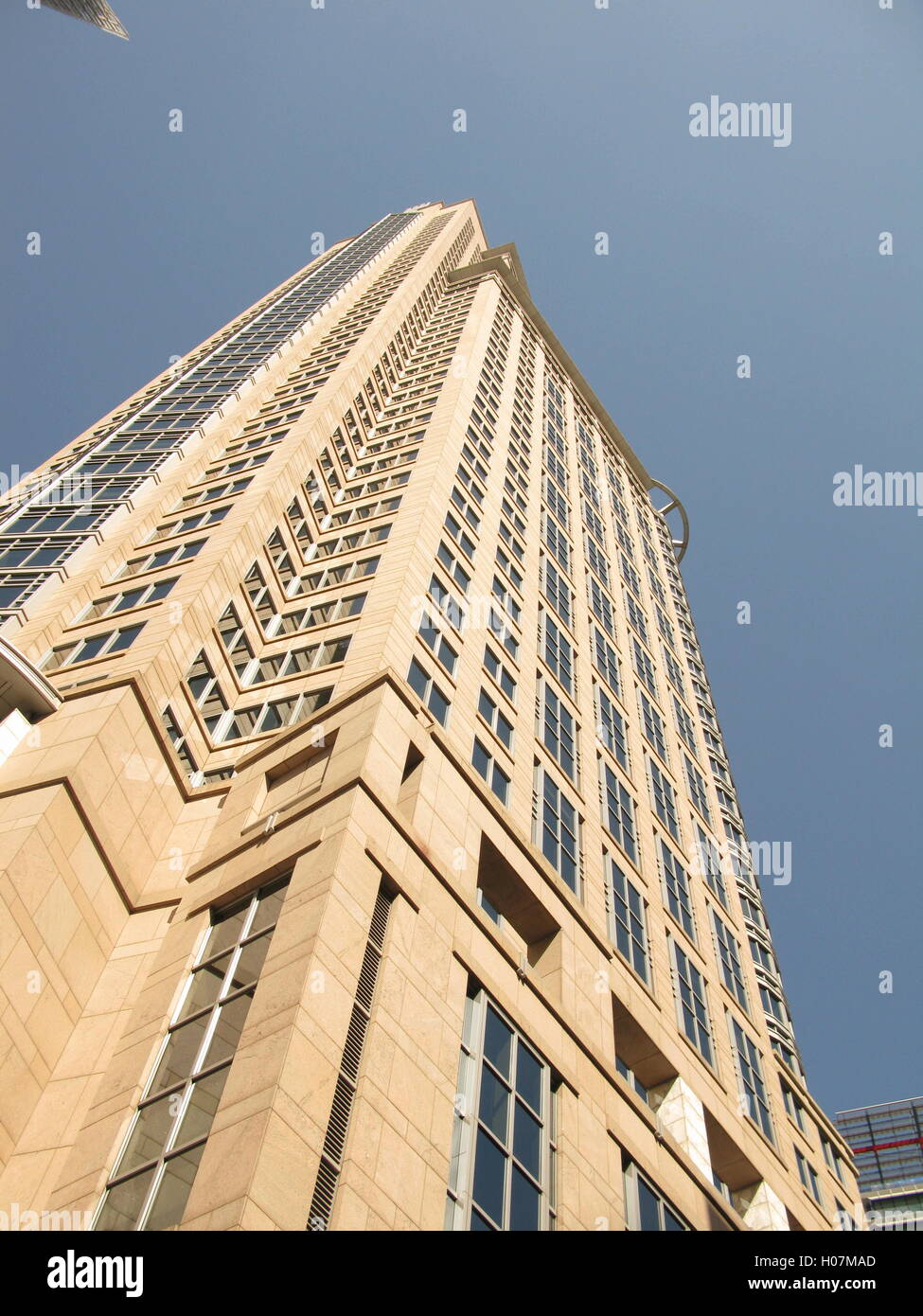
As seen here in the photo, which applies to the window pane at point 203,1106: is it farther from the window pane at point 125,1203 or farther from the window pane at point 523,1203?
the window pane at point 523,1203

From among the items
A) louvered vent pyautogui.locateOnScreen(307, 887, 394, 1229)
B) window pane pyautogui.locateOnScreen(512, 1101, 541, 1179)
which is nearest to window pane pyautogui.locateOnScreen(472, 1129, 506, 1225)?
window pane pyautogui.locateOnScreen(512, 1101, 541, 1179)

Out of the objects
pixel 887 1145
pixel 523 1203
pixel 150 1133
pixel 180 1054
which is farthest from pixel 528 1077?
pixel 887 1145

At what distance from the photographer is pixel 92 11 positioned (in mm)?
41344

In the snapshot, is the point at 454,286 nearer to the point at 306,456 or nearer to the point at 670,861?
the point at 306,456

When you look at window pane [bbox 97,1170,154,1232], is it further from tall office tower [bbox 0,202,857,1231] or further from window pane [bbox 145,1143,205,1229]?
window pane [bbox 145,1143,205,1229]

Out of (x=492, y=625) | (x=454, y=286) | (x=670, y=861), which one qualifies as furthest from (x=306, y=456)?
(x=454, y=286)

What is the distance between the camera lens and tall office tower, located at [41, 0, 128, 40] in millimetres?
38875

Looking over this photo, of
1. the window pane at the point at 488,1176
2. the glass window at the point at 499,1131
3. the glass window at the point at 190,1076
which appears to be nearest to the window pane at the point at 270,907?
the glass window at the point at 190,1076

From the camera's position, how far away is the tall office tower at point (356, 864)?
1622 centimetres

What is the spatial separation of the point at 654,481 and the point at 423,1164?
84445mm

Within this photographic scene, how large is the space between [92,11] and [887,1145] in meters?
86.5

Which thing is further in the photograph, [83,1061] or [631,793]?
[631,793]

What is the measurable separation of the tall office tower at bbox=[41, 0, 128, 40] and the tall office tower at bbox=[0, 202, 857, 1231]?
15003 mm

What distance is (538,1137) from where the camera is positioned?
19.5 meters
